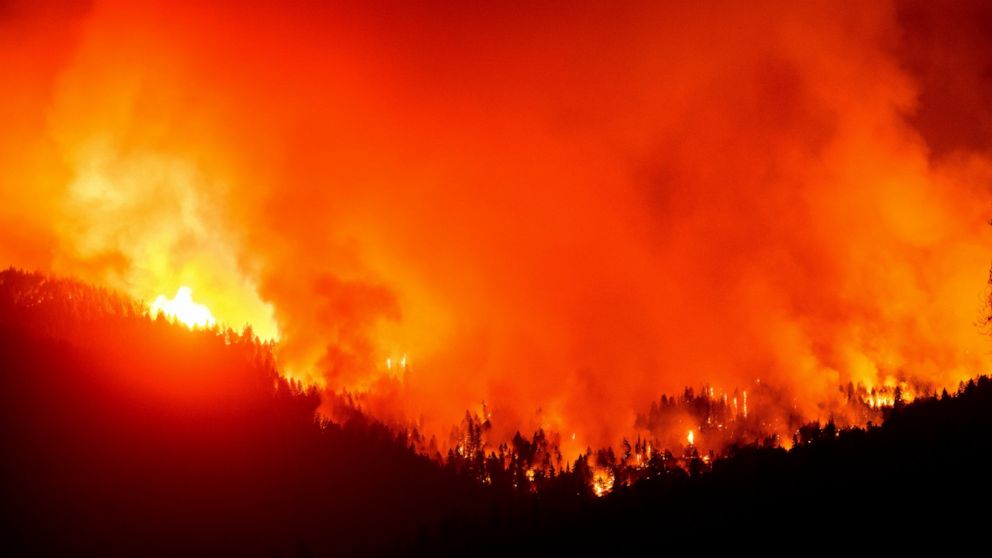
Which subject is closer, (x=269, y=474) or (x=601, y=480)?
(x=269, y=474)

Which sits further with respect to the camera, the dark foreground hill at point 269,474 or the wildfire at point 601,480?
the wildfire at point 601,480

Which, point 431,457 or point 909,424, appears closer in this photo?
point 909,424

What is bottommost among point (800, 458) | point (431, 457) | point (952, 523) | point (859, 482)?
point (952, 523)

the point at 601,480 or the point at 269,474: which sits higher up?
the point at 601,480

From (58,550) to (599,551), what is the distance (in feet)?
154

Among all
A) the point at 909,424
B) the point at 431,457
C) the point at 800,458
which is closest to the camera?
the point at 909,424

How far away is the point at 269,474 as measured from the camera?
10825 cm

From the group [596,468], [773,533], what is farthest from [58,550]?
[596,468]

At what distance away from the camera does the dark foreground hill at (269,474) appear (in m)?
81.9

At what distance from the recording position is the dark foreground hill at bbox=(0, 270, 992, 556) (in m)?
81.9

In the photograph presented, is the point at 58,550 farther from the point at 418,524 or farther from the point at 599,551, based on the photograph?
the point at 599,551

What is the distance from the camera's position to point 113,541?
89.6m

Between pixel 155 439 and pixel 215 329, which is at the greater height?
pixel 215 329

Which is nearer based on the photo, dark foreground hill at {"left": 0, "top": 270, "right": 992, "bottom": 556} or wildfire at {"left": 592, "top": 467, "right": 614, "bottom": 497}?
dark foreground hill at {"left": 0, "top": 270, "right": 992, "bottom": 556}
